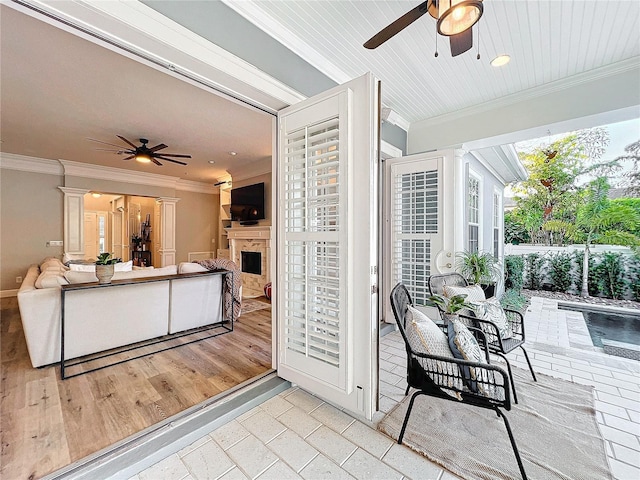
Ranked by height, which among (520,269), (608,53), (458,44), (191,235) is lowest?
(520,269)

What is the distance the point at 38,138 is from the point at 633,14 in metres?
7.42

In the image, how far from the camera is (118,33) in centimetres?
139

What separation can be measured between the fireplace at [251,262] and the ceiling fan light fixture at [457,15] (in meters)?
5.30

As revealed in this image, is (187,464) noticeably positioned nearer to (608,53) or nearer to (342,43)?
(342,43)

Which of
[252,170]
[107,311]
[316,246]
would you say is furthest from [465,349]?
[252,170]

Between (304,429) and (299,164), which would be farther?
(299,164)

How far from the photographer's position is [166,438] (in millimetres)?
1664

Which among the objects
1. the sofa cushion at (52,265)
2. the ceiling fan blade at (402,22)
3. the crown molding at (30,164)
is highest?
the crown molding at (30,164)

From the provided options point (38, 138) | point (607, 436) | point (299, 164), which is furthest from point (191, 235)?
point (607, 436)

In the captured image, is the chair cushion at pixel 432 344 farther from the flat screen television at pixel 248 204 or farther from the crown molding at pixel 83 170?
the crown molding at pixel 83 170

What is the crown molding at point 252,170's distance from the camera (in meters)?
5.98

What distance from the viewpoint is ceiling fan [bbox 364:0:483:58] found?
1412 millimetres

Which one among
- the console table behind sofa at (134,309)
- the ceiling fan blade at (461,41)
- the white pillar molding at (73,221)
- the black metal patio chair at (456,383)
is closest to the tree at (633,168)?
the ceiling fan blade at (461,41)

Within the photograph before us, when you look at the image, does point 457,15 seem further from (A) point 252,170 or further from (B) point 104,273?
(A) point 252,170
